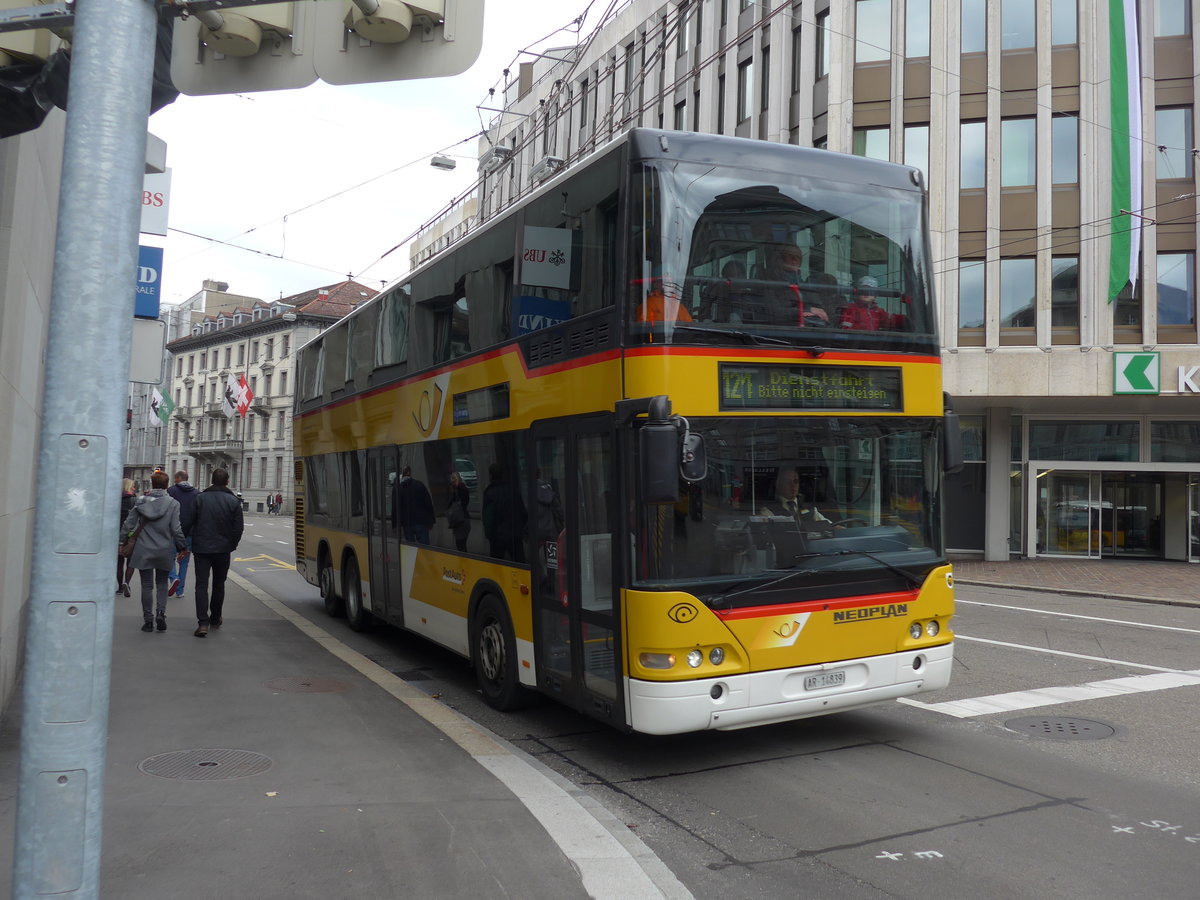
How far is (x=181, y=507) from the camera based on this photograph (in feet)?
43.6

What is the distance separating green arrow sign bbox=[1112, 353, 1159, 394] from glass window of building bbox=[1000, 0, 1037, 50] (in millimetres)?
8553

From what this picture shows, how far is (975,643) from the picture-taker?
11633 millimetres

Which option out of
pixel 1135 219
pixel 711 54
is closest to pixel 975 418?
pixel 1135 219

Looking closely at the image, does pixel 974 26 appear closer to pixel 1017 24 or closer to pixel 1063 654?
pixel 1017 24

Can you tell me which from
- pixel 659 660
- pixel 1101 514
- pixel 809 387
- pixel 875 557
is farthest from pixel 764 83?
pixel 659 660

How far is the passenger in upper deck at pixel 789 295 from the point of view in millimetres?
6355

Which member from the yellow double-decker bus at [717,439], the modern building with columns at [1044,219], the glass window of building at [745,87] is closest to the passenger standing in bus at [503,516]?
the yellow double-decker bus at [717,439]

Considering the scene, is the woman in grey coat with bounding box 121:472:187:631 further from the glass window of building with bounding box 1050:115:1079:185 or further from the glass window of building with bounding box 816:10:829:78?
the glass window of building with bounding box 1050:115:1079:185

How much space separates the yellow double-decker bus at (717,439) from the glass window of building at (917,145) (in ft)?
70.3

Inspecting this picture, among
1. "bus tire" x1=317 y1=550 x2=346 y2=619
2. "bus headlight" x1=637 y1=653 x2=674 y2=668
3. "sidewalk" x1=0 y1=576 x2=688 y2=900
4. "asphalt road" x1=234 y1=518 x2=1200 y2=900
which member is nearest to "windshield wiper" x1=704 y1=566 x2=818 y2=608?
"bus headlight" x1=637 y1=653 x2=674 y2=668

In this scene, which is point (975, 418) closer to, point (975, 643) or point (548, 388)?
point (975, 643)

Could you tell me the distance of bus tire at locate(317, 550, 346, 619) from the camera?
1367 centimetres

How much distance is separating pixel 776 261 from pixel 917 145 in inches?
901

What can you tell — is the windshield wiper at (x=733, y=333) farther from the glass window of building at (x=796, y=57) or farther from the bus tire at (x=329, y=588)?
the glass window of building at (x=796, y=57)
